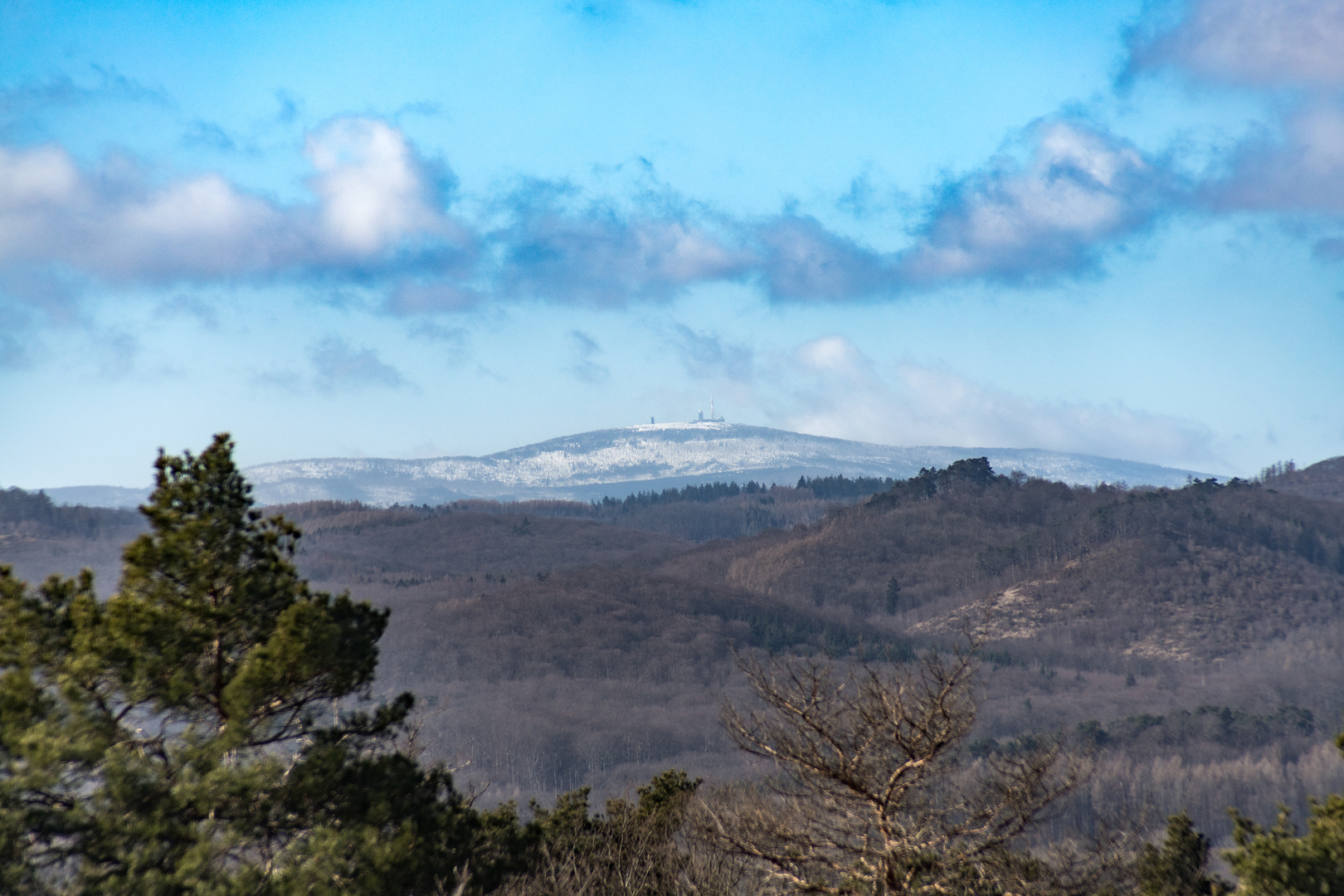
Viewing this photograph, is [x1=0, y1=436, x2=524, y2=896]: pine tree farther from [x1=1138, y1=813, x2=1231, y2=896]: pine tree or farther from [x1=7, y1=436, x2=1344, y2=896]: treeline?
[x1=1138, y1=813, x2=1231, y2=896]: pine tree

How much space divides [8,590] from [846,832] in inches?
566

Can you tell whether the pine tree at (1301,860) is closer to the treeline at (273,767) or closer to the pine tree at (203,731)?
the treeline at (273,767)

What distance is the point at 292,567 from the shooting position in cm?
1903

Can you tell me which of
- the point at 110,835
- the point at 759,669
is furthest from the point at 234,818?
the point at 759,669

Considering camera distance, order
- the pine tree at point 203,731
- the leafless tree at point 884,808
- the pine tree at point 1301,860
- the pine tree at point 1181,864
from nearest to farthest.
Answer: the pine tree at point 203,731, the leafless tree at point 884,808, the pine tree at point 1301,860, the pine tree at point 1181,864

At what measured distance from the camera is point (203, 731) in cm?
1712

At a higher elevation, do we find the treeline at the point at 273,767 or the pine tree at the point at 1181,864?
the treeline at the point at 273,767

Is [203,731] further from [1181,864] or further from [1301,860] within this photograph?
[1181,864]

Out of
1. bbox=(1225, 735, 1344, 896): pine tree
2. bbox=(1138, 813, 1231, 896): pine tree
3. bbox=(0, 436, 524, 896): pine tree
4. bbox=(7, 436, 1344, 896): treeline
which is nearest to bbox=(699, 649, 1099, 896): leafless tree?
bbox=(7, 436, 1344, 896): treeline

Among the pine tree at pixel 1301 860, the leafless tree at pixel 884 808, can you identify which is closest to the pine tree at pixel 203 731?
the leafless tree at pixel 884 808

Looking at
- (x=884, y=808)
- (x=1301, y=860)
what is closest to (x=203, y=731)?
(x=884, y=808)

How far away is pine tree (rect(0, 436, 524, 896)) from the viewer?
49.4ft

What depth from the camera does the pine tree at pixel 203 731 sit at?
15.0 m

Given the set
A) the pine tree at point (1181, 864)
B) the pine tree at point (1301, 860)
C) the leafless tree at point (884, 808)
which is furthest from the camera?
the pine tree at point (1181, 864)
